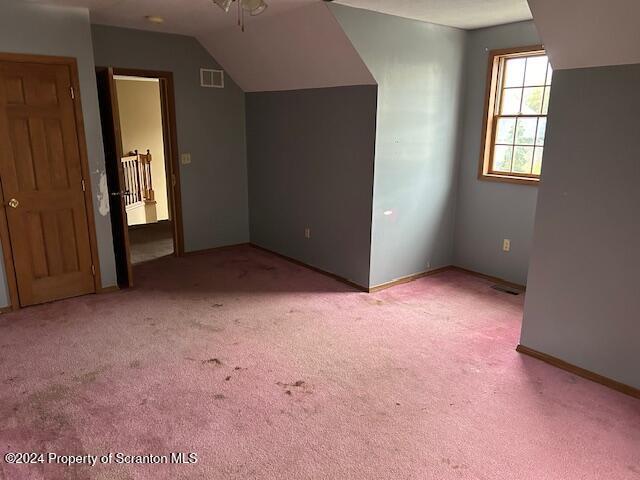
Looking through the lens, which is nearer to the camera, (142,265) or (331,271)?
(331,271)

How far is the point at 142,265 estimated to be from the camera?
16.7 ft

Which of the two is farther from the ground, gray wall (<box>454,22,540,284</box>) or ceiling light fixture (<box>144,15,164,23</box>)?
ceiling light fixture (<box>144,15,164,23</box>)

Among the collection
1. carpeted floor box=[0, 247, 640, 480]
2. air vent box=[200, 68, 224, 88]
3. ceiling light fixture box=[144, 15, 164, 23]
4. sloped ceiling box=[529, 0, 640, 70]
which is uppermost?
ceiling light fixture box=[144, 15, 164, 23]

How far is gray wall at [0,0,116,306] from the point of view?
3.46 meters

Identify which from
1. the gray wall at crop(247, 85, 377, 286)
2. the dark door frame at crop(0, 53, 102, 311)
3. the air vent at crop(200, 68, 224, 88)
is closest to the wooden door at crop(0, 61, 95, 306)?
the dark door frame at crop(0, 53, 102, 311)

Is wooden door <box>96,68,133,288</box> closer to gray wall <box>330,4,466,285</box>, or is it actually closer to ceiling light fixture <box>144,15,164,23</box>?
ceiling light fixture <box>144,15,164,23</box>

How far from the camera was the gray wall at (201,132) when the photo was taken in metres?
4.74

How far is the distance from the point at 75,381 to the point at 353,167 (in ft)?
9.18

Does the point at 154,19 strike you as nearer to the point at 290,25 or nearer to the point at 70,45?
the point at 70,45

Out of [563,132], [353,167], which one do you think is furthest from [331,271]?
[563,132]

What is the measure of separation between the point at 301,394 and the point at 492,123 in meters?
3.25

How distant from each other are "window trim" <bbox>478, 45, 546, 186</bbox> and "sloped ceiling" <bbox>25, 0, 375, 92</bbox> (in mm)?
1284

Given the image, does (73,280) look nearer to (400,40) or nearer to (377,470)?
(377,470)

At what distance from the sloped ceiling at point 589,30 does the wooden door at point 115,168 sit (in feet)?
10.8
